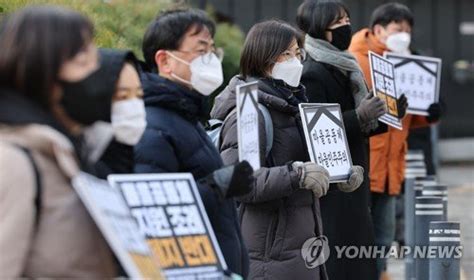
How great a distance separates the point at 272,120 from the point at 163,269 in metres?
2.49

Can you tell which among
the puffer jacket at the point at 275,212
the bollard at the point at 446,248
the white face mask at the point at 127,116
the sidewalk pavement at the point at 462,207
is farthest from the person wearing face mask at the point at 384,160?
the white face mask at the point at 127,116

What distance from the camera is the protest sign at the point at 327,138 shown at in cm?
672

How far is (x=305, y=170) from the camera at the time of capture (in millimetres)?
6320

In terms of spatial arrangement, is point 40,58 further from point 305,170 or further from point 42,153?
point 305,170

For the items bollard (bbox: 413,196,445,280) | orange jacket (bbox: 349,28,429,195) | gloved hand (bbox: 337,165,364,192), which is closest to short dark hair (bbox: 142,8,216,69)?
gloved hand (bbox: 337,165,364,192)

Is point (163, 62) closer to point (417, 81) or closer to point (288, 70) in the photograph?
point (288, 70)

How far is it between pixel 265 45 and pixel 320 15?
1.49 m

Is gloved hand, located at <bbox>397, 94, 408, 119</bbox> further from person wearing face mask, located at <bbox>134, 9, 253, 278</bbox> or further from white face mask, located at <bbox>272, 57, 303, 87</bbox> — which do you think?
person wearing face mask, located at <bbox>134, 9, 253, 278</bbox>

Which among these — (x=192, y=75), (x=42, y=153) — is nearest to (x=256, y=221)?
(x=192, y=75)

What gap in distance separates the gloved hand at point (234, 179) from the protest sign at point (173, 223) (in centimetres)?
69

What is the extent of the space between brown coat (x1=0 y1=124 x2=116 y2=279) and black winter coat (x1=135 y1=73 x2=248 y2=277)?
53.9 inches

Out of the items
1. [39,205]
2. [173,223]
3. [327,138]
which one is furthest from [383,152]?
[39,205]

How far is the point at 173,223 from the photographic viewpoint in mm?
4266

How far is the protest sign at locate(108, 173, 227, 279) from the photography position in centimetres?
412
